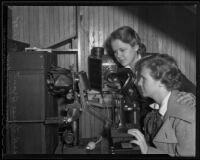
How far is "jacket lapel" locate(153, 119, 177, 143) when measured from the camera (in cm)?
100

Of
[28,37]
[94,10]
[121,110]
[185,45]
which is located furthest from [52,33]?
[185,45]

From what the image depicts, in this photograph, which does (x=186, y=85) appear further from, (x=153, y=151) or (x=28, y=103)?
(x=28, y=103)

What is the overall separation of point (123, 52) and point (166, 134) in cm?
37

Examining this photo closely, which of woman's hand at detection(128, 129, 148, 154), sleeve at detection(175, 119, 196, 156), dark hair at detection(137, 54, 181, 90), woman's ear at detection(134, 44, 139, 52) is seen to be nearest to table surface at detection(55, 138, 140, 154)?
woman's hand at detection(128, 129, 148, 154)

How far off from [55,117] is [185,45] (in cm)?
61

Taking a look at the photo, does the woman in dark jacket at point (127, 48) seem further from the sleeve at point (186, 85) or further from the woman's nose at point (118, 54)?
the sleeve at point (186, 85)

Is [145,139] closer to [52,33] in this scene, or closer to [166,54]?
[166,54]

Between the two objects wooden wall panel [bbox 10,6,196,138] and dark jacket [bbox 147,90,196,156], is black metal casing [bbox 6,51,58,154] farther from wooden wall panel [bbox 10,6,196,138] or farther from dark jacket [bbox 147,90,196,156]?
dark jacket [bbox 147,90,196,156]

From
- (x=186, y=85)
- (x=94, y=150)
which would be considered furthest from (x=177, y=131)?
(x=94, y=150)

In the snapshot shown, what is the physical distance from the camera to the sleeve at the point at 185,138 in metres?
0.98

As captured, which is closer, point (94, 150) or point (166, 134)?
point (166, 134)

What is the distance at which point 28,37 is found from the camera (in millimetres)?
1164

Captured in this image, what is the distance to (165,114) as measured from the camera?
1044 mm

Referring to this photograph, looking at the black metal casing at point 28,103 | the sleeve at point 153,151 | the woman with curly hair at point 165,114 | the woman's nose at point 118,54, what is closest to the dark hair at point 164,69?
the woman with curly hair at point 165,114
